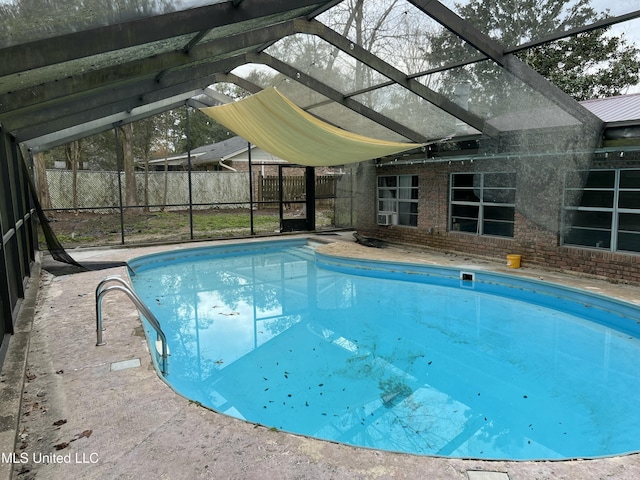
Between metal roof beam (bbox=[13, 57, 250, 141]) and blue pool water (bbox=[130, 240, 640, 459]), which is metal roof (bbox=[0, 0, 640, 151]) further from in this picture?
blue pool water (bbox=[130, 240, 640, 459])

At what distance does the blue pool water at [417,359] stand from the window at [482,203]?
61.5 inches

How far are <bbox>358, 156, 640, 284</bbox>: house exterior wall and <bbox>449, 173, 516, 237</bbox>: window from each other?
17 centimetres

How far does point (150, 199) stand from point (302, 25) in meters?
12.0

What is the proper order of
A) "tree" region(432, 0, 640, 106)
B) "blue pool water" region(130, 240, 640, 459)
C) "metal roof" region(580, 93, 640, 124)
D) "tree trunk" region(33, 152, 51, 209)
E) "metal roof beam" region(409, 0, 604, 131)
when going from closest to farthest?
1. "blue pool water" region(130, 240, 640, 459)
2. "tree" region(432, 0, 640, 106)
3. "metal roof beam" region(409, 0, 604, 131)
4. "metal roof" region(580, 93, 640, 124)
5. "tree trunk" region(33, 152, 51, 209)

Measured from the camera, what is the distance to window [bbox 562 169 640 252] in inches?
244

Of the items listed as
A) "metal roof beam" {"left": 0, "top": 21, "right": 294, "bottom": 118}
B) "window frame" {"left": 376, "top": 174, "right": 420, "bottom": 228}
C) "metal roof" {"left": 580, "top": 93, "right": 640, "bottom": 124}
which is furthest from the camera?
"window frame" {"left": 376, "top": 174, "right": 420, "bottom": 228}

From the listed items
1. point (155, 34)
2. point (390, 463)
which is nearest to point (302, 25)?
point (155, 34)

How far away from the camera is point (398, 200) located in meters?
10.2

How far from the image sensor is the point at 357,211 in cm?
1126

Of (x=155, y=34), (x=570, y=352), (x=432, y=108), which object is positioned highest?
(x=432, y=108)

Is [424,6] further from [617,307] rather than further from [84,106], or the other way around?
[617,307]

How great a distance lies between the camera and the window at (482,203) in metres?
7.70

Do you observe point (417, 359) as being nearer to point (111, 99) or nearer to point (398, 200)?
point (111, 99)

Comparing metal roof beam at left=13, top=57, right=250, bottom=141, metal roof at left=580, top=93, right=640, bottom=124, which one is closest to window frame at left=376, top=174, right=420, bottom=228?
metal roof at left=580, top=93, right=640, bottom=124
